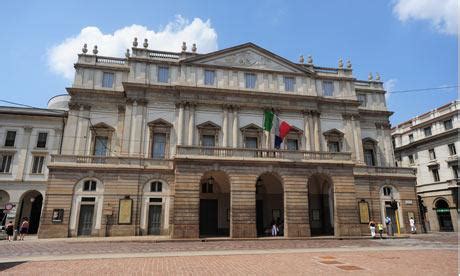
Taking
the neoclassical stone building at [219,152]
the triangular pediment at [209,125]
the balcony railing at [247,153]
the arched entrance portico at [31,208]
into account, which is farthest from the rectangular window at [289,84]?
the arched entrance portico at [31,208]

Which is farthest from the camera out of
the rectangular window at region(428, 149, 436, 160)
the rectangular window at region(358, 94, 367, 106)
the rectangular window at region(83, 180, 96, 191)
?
the rectangular window at region(428, 149, 436, 160)

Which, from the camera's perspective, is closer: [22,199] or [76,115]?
[76,115]

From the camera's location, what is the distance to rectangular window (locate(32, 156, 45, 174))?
108 ft

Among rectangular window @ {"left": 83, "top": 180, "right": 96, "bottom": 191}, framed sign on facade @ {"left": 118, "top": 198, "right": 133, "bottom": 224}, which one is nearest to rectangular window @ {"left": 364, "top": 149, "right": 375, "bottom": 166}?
framed sign on facade @ {"left": 118, "top": 198, "right": 133, "bottom": 224}

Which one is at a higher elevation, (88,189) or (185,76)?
(185,76)

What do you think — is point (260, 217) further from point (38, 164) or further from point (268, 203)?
point (38, 164)

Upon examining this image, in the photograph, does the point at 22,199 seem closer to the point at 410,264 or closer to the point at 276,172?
the point at 276,172

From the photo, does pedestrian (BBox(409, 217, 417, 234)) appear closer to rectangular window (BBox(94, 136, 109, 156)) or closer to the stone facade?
rectangular window (BBox(94, 136, 109, 156))

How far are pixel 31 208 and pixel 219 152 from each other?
25.1 metres

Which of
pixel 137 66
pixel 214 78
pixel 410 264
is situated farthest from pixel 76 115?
pixel 410 264

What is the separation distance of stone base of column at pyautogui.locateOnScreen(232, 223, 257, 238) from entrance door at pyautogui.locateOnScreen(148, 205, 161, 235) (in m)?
7.70

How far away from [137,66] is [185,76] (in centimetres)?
483

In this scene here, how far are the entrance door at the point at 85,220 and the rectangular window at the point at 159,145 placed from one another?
7.06 meters

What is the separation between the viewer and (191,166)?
876 inches
